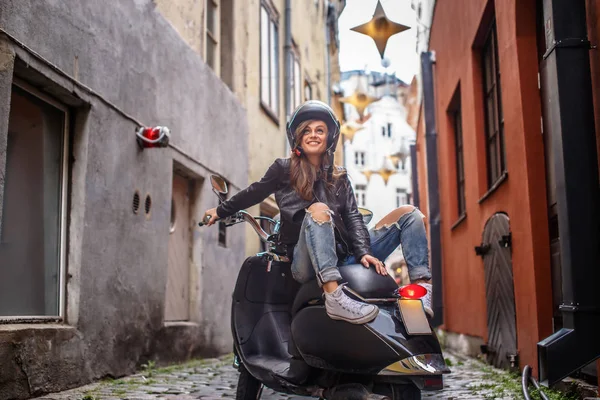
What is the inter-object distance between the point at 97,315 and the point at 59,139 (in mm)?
1396

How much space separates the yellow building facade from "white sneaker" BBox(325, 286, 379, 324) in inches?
203

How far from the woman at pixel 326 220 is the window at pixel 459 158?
24.0ft

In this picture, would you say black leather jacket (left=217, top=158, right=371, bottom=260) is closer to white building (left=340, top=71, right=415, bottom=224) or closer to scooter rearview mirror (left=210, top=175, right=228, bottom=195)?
scooter rearview mirror (left=210, top=175, right=228, bottom=195)

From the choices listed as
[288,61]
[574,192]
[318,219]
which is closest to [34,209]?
[318,219]

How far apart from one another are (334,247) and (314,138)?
811 millimetres

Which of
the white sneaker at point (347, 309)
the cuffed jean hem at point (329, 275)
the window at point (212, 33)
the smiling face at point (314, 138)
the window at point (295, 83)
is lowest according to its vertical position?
the white sneaker at point (347, 309)

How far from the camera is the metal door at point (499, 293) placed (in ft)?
21.9

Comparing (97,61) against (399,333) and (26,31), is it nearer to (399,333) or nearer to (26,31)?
(26,31)

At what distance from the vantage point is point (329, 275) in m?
3.20

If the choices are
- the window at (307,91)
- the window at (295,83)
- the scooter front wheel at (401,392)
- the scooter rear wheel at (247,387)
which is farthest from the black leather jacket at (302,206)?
the window at (307,91)

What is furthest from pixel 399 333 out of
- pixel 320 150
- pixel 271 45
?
pixel 271 45

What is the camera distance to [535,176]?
575 centimetres

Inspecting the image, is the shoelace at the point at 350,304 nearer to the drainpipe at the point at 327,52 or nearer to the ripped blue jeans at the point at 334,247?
the ripped blue jeans at the point at 334,247

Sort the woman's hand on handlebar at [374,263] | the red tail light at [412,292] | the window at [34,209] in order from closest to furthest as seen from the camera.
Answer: the red tail light at [412,292], the woman's hand on handlebar at [374,263], the window at [34,209]
